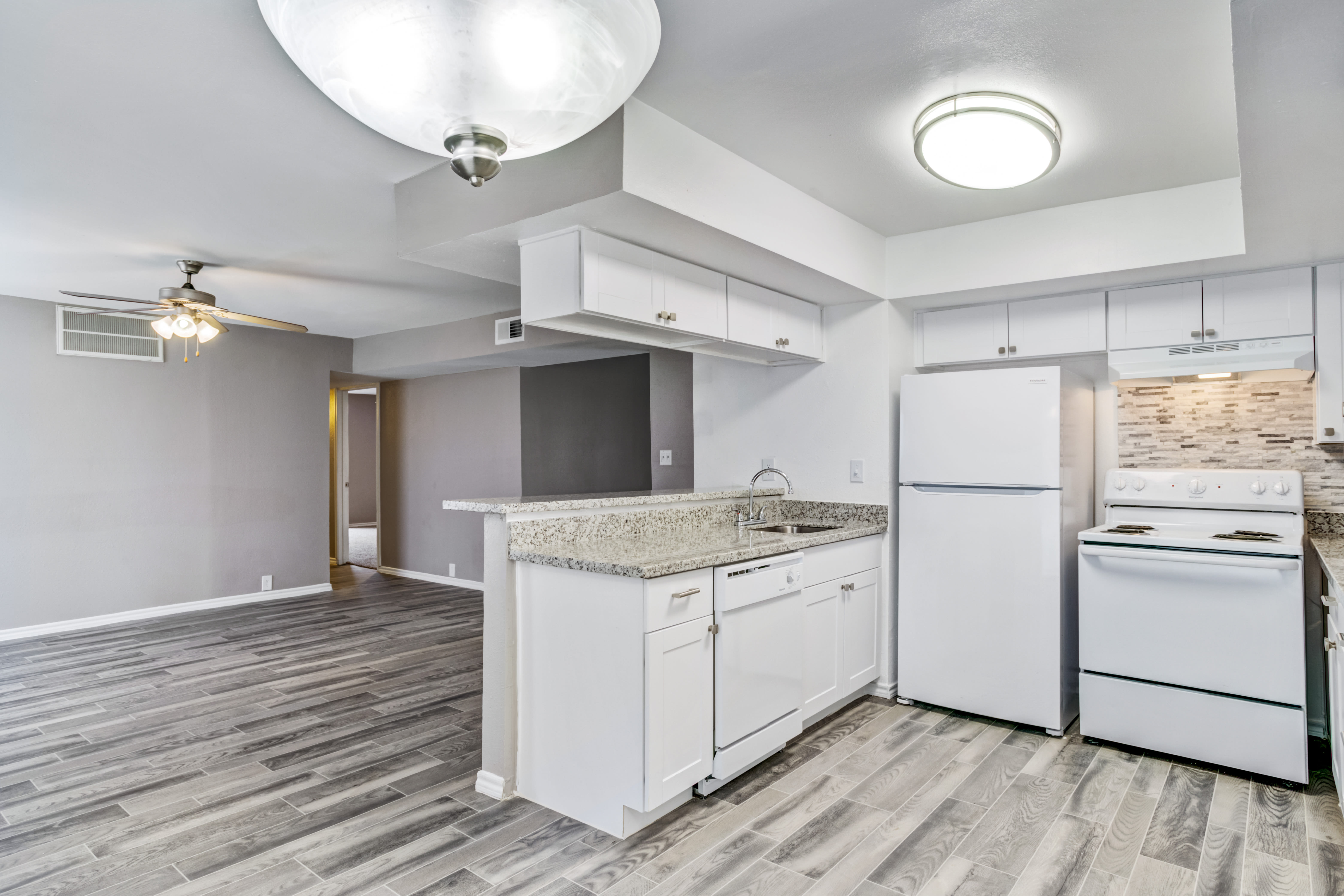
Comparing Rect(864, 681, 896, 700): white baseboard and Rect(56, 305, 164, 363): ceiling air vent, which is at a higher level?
Rect(56, 305, 164, 363): ceiling air vent

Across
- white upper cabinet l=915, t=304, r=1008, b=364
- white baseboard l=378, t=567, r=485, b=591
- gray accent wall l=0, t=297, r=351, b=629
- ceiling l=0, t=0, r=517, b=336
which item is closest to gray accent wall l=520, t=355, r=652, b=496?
white baseboard l=378, t=567, r=485, b=591

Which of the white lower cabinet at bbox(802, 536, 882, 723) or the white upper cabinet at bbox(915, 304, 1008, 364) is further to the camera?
the white upper cabinet at bbox(915, 304, 1008, 364)

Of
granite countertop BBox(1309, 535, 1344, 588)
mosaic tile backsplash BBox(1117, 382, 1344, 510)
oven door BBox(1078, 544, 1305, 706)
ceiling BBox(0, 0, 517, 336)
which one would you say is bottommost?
oven door BBox(1078, 544, 1305, 706)

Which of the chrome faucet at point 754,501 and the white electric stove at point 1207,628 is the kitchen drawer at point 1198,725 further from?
the chrome faucet at point 754,501

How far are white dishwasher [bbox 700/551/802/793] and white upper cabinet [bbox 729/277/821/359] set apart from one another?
3.57 feet

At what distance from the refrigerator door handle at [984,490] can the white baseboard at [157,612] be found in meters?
Result: 5.32

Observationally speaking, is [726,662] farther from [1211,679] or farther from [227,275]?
[227,275]

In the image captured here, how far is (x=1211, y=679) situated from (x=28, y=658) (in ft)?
20.3

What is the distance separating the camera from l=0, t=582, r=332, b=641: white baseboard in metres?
4.94

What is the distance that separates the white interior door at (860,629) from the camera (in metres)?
3.35

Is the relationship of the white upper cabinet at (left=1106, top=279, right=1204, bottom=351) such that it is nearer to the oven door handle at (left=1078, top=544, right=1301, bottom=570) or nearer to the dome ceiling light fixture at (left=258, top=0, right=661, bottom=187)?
the oven door handle at (left=1078, top=544, right=1301, bottom=570)

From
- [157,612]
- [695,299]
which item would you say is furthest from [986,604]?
[157,612]

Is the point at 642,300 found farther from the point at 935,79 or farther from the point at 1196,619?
the point at 1196,619

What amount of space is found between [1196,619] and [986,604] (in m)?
0.78
